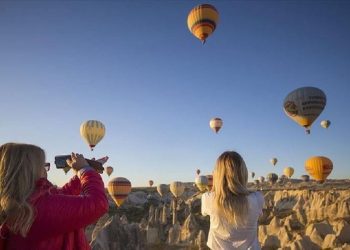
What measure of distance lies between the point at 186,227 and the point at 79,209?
96.7 feet

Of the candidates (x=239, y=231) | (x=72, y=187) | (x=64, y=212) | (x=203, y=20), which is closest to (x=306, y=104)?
(x=203, y=20)

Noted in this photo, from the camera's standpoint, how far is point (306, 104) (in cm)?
2156

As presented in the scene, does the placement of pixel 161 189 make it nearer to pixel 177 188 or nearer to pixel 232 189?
pixel 177 188

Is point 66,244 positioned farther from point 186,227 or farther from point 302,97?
point 186,227

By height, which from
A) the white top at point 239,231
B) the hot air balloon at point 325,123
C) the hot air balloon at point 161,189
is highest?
the hot air balloon at point 325,123

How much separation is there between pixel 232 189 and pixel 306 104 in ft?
65.5

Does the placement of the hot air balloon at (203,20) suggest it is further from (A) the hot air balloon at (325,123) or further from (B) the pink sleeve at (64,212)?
(A) the hot air balloon at (325,123)

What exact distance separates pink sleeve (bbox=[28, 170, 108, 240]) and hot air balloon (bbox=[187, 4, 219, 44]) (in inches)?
824

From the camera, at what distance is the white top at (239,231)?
3020 mm

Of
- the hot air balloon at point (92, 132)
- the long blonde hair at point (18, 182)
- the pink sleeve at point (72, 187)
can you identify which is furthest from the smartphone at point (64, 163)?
the hot air balloon at point (92, 132)

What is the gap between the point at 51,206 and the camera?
2.04 m

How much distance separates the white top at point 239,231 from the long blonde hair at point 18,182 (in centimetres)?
157

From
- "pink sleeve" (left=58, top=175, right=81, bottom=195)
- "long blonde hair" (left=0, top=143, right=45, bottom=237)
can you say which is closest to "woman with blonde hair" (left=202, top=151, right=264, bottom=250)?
"pink sleeve" (left=58, top=175, right=81, bottom=195)

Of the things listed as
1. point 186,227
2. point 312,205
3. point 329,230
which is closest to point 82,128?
point 186,227
